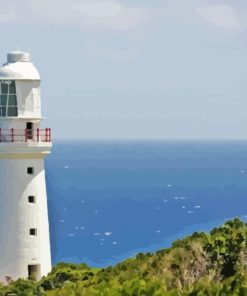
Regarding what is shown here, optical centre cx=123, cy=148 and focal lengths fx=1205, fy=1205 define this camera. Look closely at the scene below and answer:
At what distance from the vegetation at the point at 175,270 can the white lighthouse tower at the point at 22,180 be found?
34.0 inches

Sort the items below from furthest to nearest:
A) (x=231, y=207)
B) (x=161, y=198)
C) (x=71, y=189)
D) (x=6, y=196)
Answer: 1. (x=71, y=189)
2. (x=161, y=198)
3. (x=231, y=207)
4. (x=6, y=196)

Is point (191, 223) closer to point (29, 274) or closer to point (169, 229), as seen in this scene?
point (169, 229)

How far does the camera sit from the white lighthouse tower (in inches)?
1248

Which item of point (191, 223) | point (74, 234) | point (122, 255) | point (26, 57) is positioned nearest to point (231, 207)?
point (191, 223)

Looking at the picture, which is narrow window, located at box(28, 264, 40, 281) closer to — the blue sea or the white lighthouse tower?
the white lighthouse tower

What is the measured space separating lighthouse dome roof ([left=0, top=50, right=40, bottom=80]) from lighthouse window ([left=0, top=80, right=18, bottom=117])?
19 centimetres

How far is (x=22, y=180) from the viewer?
31703 mm

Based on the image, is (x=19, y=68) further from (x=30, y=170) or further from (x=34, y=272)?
(x=34, y=272)

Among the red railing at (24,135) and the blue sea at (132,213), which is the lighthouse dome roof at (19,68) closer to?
the red railing at (24,135)

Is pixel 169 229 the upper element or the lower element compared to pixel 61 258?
upper

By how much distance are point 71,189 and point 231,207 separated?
5725 cm

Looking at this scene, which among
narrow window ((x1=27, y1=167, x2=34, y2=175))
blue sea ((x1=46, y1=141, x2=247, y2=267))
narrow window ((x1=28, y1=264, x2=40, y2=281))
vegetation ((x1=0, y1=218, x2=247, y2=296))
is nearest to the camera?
vegetation ((x1=0, y1=218, x2=247, y2=296))

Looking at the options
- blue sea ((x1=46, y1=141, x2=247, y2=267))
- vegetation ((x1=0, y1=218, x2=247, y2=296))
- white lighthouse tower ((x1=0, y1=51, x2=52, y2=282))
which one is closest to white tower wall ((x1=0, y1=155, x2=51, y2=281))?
white lighthouse tower ((x1=0, y1=51, x2=52, y2=282))

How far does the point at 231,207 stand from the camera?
126 metres
